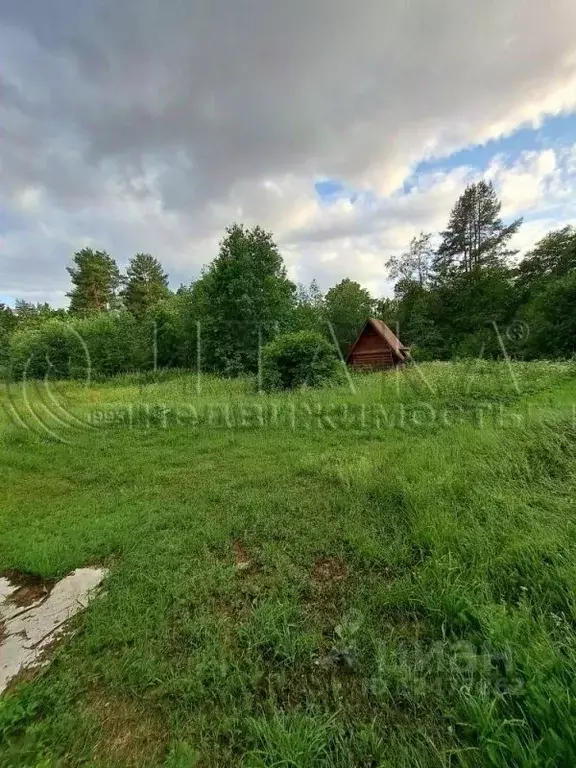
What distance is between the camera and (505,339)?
24.4 m

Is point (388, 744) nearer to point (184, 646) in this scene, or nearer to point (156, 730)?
point (156, 730)

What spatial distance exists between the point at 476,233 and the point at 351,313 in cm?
1294

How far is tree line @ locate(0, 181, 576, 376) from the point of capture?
20844 mm

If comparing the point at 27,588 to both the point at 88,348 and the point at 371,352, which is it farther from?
the point at 88,348

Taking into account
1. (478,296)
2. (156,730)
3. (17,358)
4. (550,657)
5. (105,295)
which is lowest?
(156,730)

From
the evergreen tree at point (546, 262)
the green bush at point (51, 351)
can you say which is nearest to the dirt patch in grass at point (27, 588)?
the green bush at point (51, 351)

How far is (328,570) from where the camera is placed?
2.73 m

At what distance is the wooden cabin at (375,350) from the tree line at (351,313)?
3617mm

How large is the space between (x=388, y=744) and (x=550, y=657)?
929 millimetres

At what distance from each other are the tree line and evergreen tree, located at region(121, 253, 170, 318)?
5826 mm

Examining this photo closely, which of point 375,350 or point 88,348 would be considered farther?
point 88,348

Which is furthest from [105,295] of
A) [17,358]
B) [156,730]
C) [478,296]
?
[156,730]

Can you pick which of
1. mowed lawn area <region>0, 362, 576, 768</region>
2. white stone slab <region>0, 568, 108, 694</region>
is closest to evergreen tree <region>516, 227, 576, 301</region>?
mowed lawn area <region>0, 362, 576, 768</region>

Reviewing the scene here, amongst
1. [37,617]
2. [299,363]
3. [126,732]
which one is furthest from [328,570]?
[299,363]
